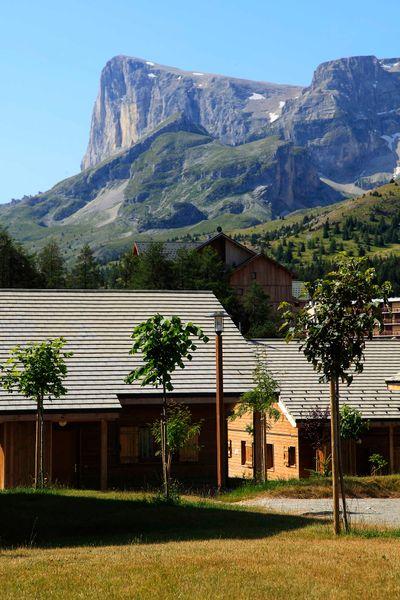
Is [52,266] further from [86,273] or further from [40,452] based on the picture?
[40,452]

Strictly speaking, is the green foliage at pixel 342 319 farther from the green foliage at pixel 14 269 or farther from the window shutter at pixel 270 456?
the green foliage at pixel 14 269

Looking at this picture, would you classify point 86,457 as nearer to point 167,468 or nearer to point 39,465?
point 39,465

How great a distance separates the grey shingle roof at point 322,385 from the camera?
35.6 m

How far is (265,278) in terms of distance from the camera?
369 feet

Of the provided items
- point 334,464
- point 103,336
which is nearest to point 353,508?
point 334,464

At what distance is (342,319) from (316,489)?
35.6 feet

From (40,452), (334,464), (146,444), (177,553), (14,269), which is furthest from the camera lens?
(14,269)

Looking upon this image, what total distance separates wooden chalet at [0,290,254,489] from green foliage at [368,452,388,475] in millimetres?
5538

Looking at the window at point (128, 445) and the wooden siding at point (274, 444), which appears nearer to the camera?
the window at point (128, 445)

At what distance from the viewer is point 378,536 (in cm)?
1872

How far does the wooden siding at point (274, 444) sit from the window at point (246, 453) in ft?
0.21

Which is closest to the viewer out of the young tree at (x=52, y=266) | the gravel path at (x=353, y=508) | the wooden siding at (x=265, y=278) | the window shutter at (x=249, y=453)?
the gravel path at (x=353, y=508)

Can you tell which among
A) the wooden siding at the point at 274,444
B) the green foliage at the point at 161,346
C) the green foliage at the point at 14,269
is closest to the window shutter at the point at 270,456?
the wooden siding at the point at 274,444

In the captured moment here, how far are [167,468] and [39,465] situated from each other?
4338 mm
